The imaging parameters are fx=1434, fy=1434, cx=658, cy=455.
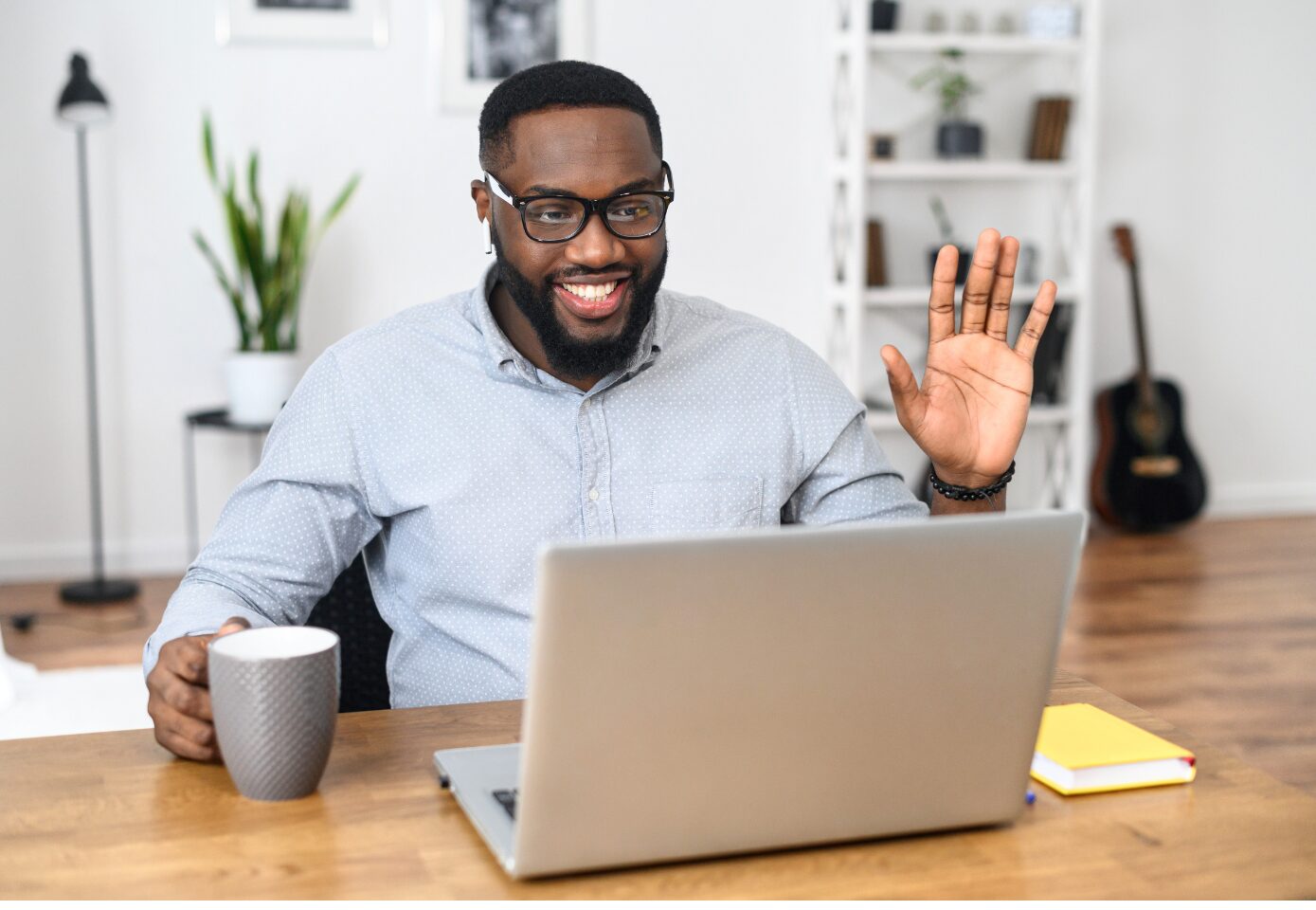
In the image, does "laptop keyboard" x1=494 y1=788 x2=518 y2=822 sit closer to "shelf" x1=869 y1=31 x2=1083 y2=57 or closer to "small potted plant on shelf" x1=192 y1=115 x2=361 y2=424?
"small potted plant on shelf" x1=192 y1=115 x2=361 y2=424

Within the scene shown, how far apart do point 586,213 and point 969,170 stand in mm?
3442

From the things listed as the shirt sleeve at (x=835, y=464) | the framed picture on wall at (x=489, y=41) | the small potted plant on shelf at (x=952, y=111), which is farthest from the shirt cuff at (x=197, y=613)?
the small potted plant on shelf at (x=952, y=111)

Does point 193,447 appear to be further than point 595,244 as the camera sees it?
Yes

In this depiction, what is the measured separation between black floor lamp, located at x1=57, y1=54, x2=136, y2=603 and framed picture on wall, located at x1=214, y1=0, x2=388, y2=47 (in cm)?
49

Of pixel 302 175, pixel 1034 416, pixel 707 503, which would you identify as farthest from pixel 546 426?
pixel 1034 416

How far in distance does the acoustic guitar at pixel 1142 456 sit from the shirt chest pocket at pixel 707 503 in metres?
3.67

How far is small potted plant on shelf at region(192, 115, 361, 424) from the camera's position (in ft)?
13.0

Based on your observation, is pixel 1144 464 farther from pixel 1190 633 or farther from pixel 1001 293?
pixel 1001 293

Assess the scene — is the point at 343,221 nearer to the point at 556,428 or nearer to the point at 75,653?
the point at 75,653

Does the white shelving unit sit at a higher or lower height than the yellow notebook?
higher

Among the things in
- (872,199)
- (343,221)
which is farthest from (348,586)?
(872,199)

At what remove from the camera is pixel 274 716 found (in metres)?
0.94

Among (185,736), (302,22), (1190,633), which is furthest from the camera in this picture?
(302,22)

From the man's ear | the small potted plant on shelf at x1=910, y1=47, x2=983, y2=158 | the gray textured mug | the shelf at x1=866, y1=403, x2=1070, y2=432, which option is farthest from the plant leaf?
the gray textured mug
